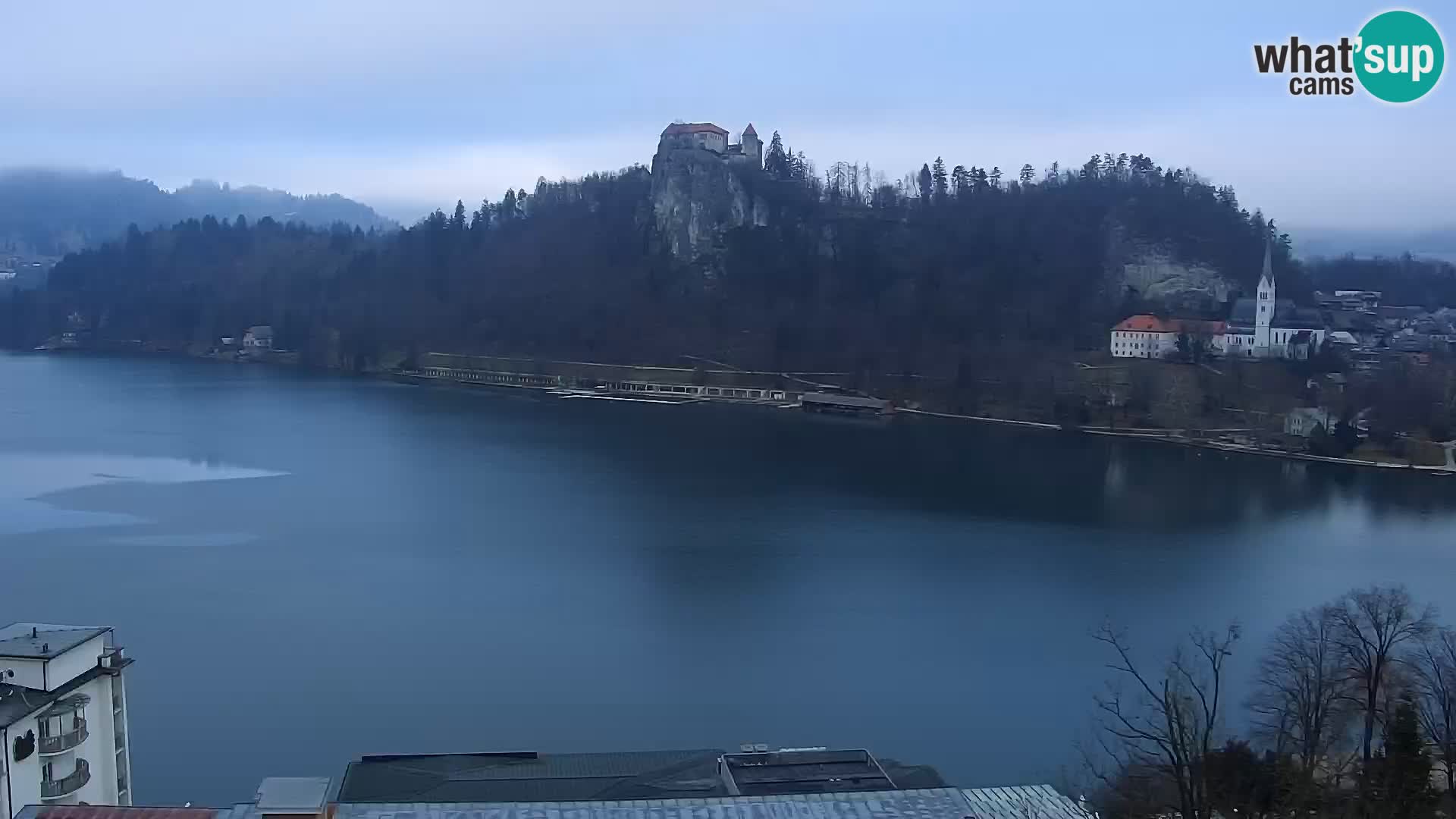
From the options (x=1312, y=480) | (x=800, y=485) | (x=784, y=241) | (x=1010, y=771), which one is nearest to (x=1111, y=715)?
(x=1010, y=771)

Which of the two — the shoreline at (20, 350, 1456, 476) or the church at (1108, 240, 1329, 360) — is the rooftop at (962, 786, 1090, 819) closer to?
the shoreline at (20, 350, 1456, 476)

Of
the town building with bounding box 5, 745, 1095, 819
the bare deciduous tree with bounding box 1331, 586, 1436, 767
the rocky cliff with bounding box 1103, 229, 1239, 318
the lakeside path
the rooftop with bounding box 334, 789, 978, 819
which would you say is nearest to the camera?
the town building with bounding box 5, 745, 1095, 819

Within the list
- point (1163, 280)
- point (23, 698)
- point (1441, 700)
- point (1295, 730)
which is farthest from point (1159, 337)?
point (23, 698)

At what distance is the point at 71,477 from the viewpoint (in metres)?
8.86

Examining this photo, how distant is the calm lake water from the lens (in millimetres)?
4156

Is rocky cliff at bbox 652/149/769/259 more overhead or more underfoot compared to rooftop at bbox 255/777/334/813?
more overhead

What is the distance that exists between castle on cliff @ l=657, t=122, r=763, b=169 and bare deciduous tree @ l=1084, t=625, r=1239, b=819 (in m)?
Result: 16.2

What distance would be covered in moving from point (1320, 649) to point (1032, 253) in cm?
1466

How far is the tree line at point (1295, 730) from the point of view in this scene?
9.59 feet

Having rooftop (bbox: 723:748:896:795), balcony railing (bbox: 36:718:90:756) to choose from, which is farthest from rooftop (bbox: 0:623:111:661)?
rooftop (bbox: 723:748:896:795)

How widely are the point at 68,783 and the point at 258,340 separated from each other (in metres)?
20.2

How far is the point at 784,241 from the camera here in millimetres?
19531

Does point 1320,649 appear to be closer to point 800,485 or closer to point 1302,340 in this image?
point 800,485

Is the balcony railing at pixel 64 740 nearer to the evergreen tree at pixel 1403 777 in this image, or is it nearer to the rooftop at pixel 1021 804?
the rooftop at pixel 1021 804
